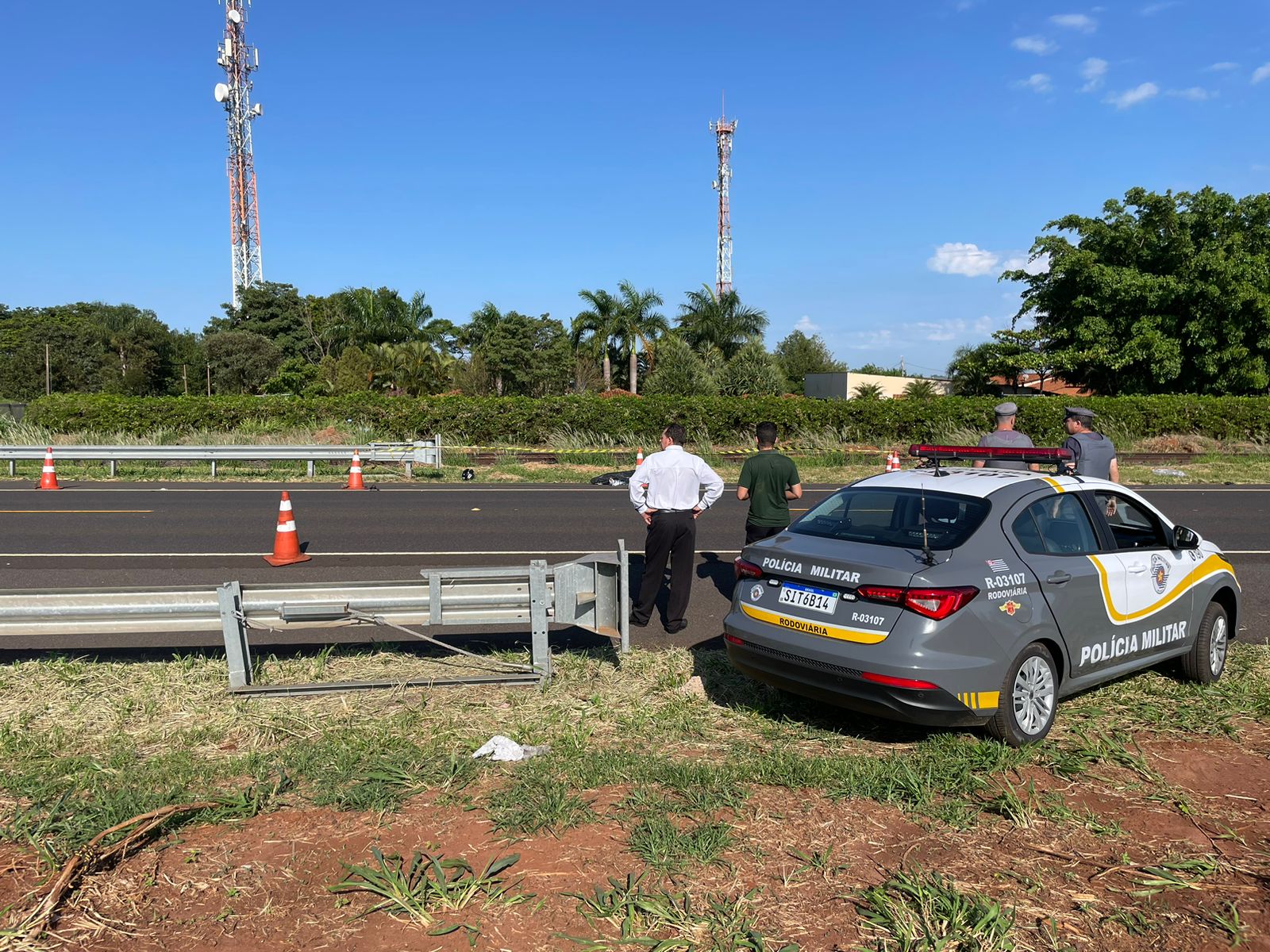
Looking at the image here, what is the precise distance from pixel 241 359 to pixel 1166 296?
51559 mm

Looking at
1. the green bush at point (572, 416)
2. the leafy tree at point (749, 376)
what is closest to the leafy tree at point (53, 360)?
the green bush at point (572, 416)

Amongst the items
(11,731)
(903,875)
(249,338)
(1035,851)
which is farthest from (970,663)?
(249,338)

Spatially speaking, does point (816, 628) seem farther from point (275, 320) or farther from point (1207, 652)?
point (275, 320)

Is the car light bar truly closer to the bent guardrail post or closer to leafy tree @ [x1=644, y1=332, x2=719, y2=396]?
the bent guardrail post

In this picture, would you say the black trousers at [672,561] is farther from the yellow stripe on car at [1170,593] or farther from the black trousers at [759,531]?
the yellow stripe on car at [1170,593]

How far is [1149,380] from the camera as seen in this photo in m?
33.2

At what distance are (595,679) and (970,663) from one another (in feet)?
8.08

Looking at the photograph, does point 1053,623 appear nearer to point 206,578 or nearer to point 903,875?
point 903,875

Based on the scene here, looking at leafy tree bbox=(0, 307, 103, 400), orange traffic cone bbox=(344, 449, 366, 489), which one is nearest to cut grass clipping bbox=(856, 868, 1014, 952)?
orange traffic cone bbox=(344, 449, 366, 489)

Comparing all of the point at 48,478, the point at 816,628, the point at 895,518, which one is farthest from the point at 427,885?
the point at 48,478

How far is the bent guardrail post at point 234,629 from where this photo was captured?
17.8ft

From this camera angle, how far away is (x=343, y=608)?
563 cm

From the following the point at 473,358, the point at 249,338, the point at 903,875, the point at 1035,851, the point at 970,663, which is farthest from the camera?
the point at 249,338

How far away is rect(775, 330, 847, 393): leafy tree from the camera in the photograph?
6481 centimetres
